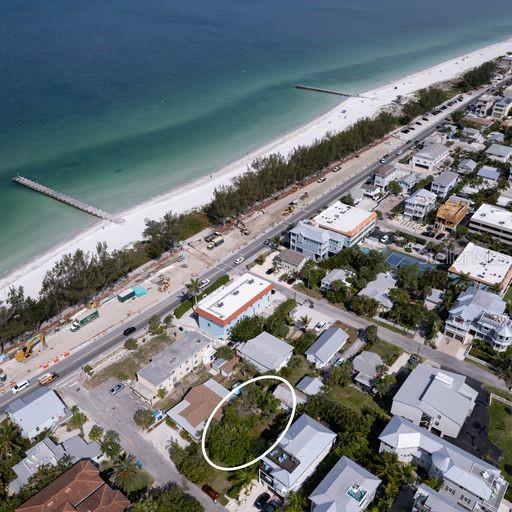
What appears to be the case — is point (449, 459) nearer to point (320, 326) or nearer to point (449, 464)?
point (449, 464)

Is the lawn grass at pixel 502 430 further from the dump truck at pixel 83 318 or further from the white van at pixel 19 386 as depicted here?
the white van at pixel 19 386

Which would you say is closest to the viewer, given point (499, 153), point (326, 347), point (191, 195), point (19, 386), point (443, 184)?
point (19, 386)

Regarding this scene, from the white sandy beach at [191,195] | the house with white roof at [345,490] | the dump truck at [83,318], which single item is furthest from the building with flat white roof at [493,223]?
the dump truck at [83,318]

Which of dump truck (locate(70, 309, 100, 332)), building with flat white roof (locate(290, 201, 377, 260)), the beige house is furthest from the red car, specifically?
building with flat white roof (locate(290, 201, 377, 260))

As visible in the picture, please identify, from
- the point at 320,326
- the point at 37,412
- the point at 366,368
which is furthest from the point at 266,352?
the point at 37,412

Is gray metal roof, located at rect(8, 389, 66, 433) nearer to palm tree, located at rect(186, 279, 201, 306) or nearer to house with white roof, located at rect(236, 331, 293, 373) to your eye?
house with white roof, located at rect(236, 331, 293, 373)

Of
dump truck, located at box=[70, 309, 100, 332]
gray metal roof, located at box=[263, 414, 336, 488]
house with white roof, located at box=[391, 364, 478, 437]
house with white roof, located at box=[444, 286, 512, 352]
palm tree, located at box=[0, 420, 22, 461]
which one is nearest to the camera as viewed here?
gray metal roof, located at box=[263, 414, 336, 488]
